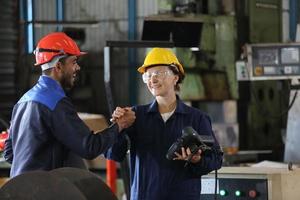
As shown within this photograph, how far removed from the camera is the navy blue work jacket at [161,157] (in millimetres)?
2146

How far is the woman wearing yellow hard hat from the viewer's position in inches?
84.5

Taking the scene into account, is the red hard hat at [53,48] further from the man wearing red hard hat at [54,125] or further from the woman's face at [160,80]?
the woman's face at [160,80]

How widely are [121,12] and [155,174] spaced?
451 centimetres

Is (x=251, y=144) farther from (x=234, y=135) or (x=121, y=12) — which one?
(x=121, y=12)

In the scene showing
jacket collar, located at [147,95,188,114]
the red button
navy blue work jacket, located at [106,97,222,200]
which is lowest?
the red button

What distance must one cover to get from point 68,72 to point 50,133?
0.24 meters

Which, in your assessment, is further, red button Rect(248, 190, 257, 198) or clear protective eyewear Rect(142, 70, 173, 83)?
red button Rect(248, 190, 257, 198)

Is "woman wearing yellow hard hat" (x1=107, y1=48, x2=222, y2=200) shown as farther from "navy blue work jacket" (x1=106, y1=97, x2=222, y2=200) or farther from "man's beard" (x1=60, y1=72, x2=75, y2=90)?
"man's beard" (x1=60, y1=72, x2=75, y2=90)

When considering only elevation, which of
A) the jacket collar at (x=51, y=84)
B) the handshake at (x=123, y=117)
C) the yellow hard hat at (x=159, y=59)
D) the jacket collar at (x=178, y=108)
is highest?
the yellow hard hat at (x=159, y=59)

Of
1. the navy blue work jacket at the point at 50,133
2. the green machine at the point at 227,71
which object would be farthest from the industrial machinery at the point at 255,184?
the green machine at the point at 227,71

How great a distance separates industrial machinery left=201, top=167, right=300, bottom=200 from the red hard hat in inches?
33.4

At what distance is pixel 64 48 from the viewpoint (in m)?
Answer: 2.18

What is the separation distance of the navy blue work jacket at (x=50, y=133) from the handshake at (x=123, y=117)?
0.04 metres

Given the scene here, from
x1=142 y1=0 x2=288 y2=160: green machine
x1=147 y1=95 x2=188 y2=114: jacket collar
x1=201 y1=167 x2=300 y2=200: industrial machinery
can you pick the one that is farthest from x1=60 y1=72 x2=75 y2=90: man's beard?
x1=142 y1=0 x2=288 y2=160: green machine
